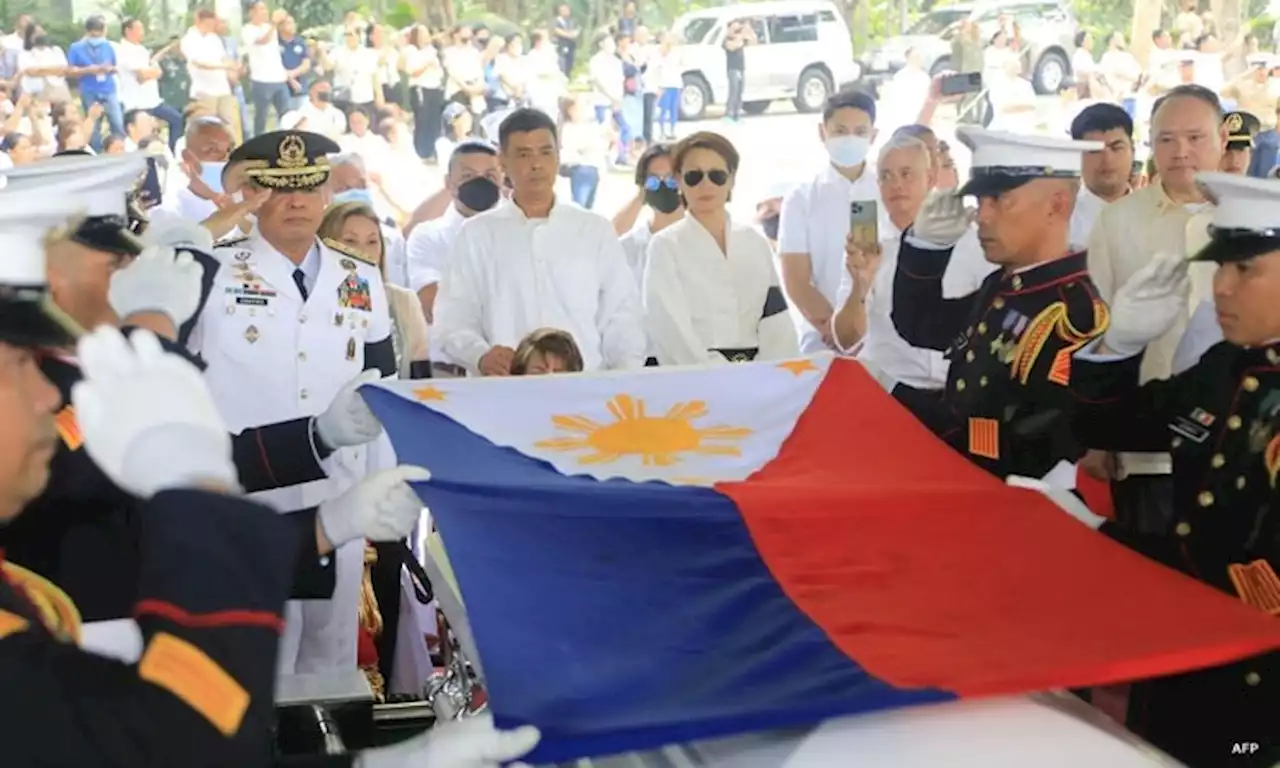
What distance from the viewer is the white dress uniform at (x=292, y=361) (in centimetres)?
375

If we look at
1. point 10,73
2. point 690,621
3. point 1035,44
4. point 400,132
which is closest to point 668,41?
point 400,132

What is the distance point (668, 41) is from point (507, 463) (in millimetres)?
7118

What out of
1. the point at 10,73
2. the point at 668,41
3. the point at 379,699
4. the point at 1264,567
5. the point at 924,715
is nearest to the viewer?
the point at 924,715

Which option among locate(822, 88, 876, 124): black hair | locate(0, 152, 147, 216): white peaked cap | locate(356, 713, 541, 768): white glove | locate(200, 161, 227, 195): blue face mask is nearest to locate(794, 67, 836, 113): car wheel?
locate(822, 88, 876, 124): black hair

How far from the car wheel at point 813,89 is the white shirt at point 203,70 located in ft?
11.9

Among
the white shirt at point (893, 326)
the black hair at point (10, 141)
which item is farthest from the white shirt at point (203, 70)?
the white shirt at point (893, 326)

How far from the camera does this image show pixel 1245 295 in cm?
248

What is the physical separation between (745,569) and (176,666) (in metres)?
1.13

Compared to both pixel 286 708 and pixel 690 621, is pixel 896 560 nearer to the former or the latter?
pixel 690 621

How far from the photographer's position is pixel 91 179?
254 cm

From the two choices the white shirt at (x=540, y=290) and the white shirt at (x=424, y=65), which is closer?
the white shirt at (x=540, y=290)

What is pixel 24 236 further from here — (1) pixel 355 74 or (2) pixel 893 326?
(1) pixel 355 74

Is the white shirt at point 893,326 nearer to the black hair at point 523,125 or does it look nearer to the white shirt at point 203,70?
the black hair at point 523,125

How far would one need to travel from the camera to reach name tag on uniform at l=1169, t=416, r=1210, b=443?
101 inches
